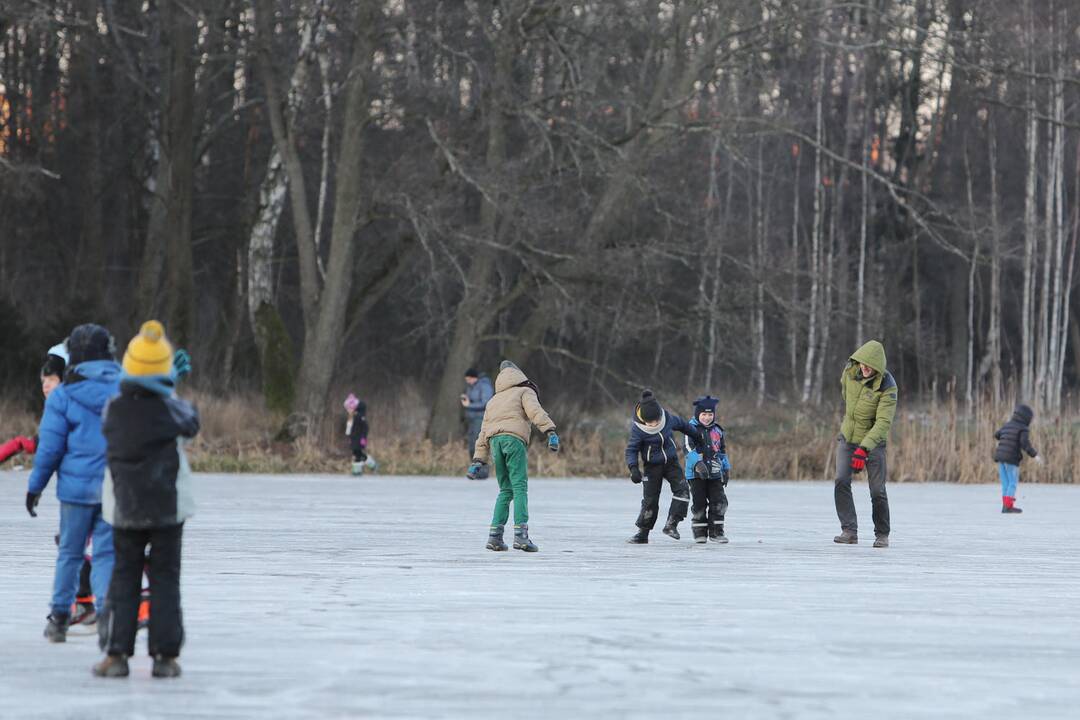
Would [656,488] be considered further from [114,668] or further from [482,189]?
[482,189]

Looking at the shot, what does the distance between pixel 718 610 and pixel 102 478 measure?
3581mm

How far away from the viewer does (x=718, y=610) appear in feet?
33.1

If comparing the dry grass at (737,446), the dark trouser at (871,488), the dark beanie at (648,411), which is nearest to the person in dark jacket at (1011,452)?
the dark trouser at (871,488)

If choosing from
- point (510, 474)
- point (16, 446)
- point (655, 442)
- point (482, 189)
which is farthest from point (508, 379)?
point (482, 189)

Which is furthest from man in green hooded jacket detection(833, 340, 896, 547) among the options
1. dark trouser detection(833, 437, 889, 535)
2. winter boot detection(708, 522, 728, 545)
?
winter boot detection(708, 522, 728, 545)

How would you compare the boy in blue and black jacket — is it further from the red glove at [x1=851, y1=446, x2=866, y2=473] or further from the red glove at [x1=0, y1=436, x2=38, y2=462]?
the red glove at [x1=0, y1=436, x2=38, y2=462]

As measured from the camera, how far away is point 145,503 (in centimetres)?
778

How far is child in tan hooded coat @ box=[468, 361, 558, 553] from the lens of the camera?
13.9m

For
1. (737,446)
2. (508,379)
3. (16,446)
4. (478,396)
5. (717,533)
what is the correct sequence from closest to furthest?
(16,446)
(508,379)
(717,533)
(478,396)
(737,446)

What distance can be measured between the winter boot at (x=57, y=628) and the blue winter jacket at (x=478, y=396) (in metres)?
19.1

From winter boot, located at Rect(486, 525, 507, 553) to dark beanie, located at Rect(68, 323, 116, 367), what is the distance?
559cm

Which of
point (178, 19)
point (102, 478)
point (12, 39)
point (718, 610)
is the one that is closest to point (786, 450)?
point (178, 19)

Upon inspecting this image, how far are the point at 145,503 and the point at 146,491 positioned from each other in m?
0.05

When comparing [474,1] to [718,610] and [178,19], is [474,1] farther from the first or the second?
[718,610]
